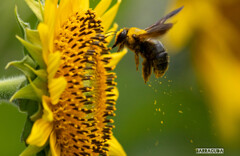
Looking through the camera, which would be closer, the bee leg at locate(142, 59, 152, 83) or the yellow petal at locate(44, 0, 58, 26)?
the yellow petal at locate(44, 0, 58, 26)

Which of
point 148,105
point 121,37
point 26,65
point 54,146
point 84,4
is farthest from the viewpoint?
point 148,105

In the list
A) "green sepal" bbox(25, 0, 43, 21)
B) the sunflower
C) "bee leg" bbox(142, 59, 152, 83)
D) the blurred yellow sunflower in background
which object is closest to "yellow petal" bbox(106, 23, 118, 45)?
the sunflower

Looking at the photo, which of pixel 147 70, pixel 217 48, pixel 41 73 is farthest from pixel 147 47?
pixel 217 48

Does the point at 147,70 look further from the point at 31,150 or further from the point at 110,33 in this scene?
the point at 31,150

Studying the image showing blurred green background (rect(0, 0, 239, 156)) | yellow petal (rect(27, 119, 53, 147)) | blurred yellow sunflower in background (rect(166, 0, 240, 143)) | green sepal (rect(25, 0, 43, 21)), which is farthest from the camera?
blurred yellow sunflower in background (rect(166, 0, 240, 143))

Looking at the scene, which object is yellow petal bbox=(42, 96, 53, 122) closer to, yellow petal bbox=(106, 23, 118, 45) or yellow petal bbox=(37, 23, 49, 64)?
yellow petal bbox=(37, 23, 49, 64)

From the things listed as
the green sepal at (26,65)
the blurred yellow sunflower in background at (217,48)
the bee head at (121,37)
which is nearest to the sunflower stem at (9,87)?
the green sepal at (26,65)

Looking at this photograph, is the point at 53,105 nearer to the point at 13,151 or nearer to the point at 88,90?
the point at 88,90
